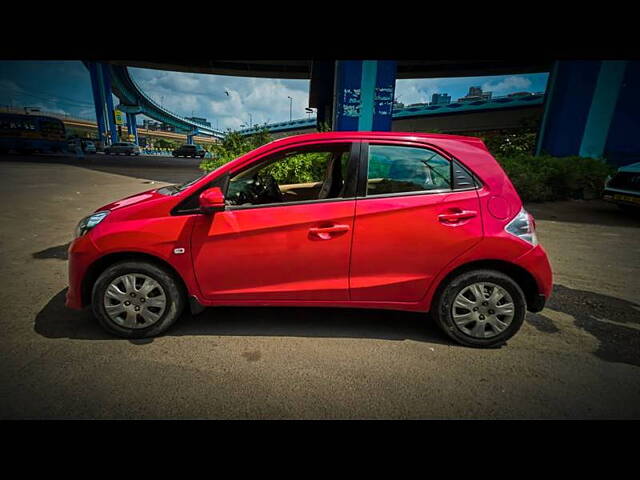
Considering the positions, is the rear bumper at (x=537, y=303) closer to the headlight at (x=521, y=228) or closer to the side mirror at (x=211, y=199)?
the headlight at (x=521, y=228)

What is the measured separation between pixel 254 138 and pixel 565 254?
7995 mm

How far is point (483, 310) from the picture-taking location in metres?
2.51

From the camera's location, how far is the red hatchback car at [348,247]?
7.88 ft

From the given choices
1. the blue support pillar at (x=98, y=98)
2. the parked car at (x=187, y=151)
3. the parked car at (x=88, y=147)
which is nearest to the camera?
the parked car at (x=88, y=147)

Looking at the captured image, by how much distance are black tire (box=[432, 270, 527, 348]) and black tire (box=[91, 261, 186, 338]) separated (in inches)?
84.8

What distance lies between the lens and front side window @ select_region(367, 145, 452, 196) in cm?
250

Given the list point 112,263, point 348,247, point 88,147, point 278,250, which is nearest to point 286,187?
point 278,250

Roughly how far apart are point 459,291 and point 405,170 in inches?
42.4

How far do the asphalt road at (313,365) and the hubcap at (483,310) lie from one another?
7.7 inches

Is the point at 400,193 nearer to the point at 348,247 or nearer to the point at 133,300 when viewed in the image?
the point at 348,247

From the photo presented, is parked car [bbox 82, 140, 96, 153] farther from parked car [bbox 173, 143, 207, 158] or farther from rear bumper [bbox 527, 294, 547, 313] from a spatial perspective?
rear bumper [bbox 527, 294, 547, 313]

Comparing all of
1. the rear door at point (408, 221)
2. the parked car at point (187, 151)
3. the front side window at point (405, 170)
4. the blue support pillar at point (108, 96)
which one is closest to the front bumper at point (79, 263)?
the rear door at point (408, 221)

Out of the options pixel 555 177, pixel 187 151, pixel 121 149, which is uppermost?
pixel 187 151
